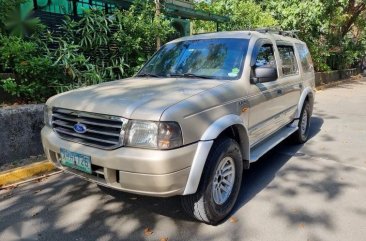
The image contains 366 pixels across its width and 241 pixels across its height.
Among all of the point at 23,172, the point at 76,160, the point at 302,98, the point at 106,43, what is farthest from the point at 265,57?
the point at 23,172

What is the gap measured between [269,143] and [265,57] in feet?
3.83

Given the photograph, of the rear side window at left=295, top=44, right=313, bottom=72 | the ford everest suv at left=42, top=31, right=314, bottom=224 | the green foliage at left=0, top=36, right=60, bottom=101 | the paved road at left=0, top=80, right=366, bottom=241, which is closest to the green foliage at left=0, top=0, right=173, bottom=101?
the green foliage at left=0, top=36, right=60, bottom=101

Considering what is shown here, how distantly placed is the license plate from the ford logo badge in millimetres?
209

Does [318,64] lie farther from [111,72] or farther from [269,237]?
[269,237]

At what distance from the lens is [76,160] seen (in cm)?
336

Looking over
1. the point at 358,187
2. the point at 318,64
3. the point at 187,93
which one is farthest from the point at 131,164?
the point at 318,64

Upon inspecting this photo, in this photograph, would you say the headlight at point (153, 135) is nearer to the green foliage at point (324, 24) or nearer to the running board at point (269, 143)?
the running board at point (269, 143)

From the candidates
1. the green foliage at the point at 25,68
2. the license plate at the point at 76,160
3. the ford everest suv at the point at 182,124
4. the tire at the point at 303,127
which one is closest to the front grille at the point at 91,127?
the ford everest suv at the point at 182,124

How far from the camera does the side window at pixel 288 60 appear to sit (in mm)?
5436

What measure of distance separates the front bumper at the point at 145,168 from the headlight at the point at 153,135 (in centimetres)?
5

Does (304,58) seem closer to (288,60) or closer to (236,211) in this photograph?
(288,60)

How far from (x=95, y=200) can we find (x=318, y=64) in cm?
1484

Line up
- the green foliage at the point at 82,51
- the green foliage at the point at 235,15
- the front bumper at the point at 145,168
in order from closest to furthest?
1. the front bumper at the point at 145,168
2. the green foliage at the point at 82,51
3. the green foliage at the point at 235,15

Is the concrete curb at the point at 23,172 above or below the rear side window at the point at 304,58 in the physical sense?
below
